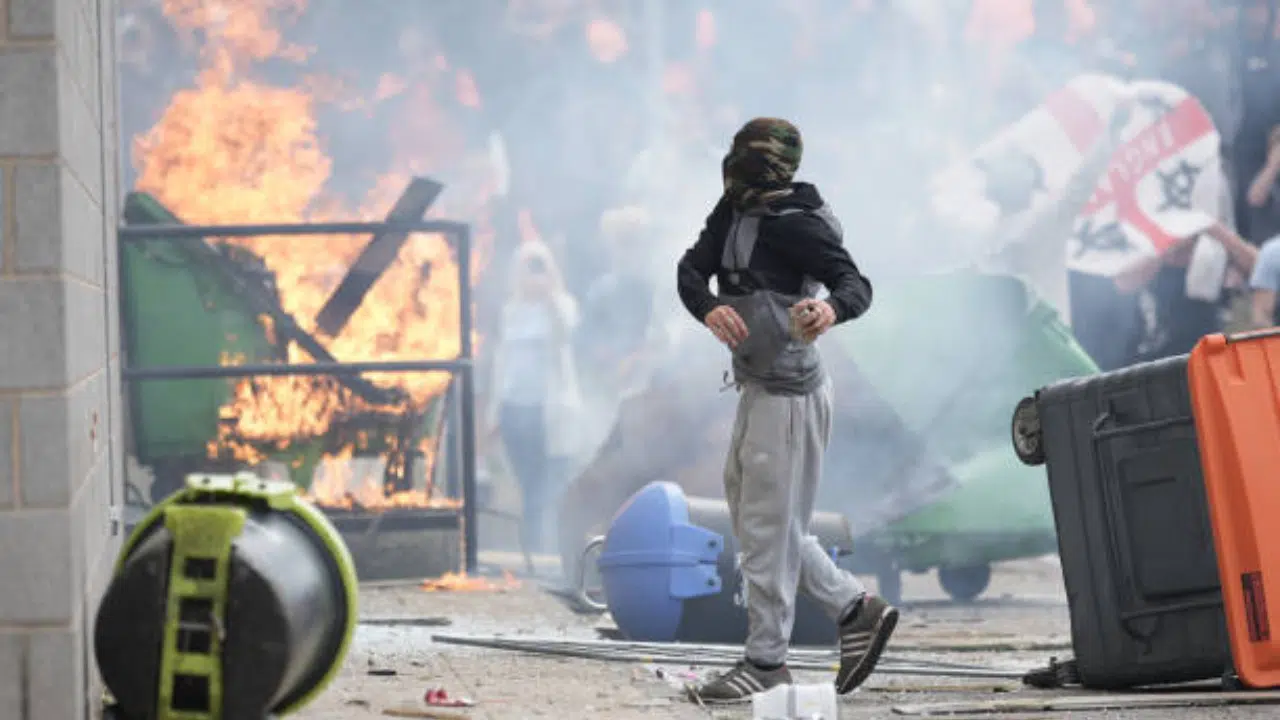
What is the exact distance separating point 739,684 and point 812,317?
44.1 inches

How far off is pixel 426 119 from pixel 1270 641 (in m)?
17.0

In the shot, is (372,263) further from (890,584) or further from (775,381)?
(775,381)

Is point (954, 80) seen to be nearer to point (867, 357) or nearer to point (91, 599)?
point (867, 357)

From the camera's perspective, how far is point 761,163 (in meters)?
6.63

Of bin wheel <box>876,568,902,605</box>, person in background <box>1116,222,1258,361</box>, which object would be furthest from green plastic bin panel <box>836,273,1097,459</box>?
person in background <box>1116,222,1258,361</box>

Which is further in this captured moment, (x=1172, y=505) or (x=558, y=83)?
Answer: (x=558, y=83)

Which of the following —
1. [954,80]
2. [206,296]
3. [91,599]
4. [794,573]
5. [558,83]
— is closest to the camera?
[91,599]

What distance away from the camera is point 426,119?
22.4m

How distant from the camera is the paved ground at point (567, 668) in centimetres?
632

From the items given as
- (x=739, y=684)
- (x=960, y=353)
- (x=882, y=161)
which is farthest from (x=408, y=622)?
(x=882, y=161)

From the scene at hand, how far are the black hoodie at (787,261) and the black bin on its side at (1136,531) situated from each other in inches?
32.2

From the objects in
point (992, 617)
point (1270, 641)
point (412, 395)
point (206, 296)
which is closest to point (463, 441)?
point (412, 395)

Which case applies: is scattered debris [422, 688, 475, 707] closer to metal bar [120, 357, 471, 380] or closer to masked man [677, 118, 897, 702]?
masked man [677, 118, 897, 702]

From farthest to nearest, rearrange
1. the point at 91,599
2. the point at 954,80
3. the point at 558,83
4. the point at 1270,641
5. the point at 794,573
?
the point at 558,83 < the point at 954,80 < the point at 794,573 < the point at 1270,641 < the point at 91,599
